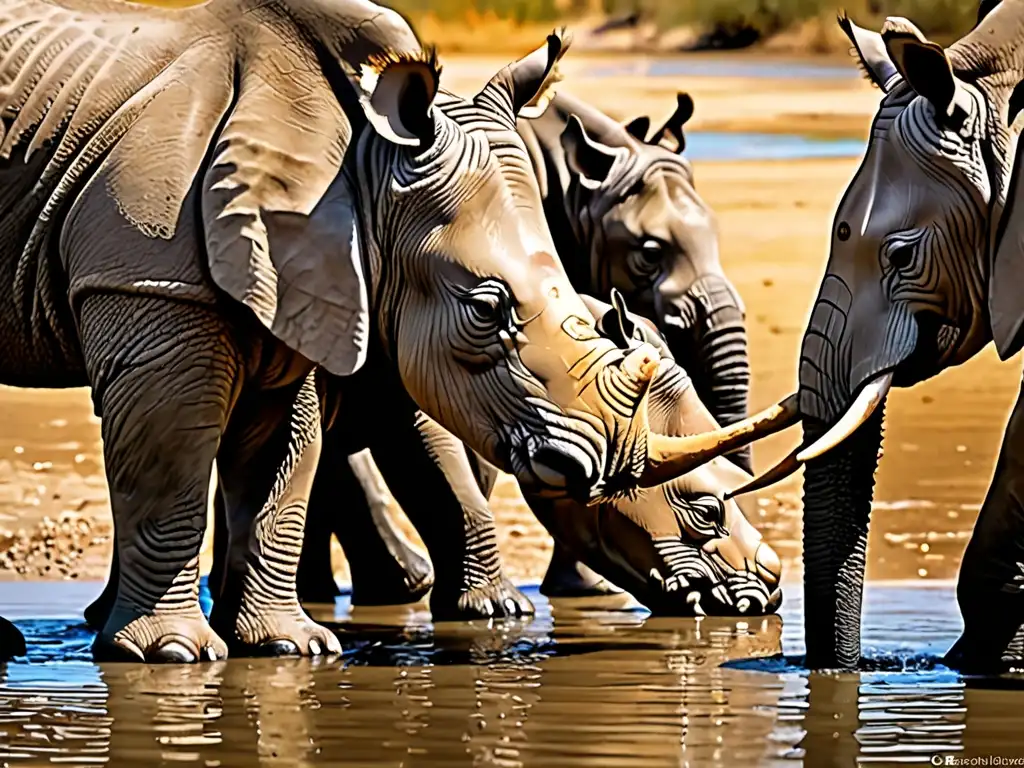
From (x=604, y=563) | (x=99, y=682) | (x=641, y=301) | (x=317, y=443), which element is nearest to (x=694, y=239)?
(x=641, y=301)

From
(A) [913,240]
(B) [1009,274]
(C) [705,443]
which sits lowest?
(C) [705,443]

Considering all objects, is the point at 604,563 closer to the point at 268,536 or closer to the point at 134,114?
the point at 268,536

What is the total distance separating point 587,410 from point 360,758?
1.65 m

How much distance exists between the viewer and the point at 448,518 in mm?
10375

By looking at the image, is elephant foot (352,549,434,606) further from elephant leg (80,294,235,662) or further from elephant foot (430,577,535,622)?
elephant leg (80,294,235,662)

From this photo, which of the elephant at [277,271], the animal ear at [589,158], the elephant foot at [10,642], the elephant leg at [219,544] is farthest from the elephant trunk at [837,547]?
the animal ear at [589,158]

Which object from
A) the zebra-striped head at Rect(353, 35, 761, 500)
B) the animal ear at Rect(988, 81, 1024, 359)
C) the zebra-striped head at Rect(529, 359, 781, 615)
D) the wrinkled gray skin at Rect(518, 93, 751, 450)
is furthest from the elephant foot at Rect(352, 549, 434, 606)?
the animal ear at Rect(988, 81, 1024, 359)

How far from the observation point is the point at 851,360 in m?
8.43

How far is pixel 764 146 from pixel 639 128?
12.4 metres

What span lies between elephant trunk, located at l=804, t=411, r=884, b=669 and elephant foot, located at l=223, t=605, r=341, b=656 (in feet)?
4.72

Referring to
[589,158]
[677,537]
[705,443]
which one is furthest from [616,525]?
[589,158]

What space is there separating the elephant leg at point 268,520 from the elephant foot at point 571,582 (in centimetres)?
245

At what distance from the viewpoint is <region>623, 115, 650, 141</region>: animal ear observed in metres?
12.2

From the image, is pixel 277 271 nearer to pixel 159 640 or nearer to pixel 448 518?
pixel 159 640
